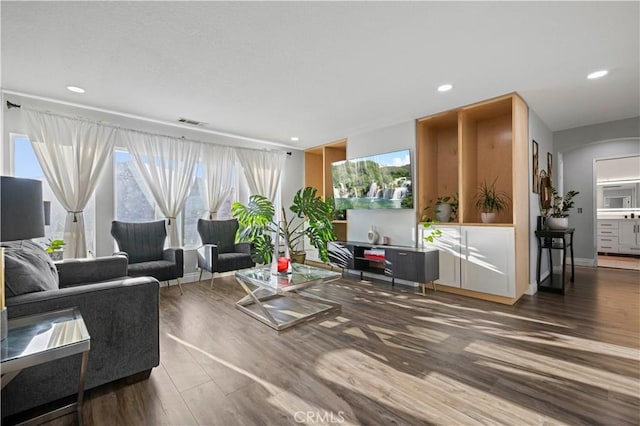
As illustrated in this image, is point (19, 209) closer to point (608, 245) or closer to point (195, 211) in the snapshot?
point (195, 211)

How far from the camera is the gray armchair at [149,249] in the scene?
12.5 feet

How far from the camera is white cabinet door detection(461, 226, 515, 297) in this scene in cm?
348

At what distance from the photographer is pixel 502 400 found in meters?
1.72

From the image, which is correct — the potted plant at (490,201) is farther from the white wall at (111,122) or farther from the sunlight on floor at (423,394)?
the white wall at (111,122)

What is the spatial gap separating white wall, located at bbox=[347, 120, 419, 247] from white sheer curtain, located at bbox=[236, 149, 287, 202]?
60.6 inches

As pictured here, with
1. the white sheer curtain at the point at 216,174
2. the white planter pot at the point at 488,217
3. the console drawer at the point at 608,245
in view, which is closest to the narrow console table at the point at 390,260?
the white planter pot at the point at 488,217

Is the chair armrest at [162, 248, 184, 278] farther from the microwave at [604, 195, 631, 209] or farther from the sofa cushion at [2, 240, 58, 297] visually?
the microwave at [604, 195, 631, 209]

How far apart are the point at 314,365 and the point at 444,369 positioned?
35.9 inches

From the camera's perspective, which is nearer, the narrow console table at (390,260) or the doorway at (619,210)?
the narrow console table at (390,260)

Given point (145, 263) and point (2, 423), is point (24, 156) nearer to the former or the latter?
point (145, 263)

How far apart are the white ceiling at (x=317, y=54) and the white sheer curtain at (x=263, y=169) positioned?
151cm

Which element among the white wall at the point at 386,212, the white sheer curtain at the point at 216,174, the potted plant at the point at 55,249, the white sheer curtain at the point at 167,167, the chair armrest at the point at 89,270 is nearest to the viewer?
the chair armrest at the point at 89,270

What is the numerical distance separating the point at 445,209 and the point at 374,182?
1155mm

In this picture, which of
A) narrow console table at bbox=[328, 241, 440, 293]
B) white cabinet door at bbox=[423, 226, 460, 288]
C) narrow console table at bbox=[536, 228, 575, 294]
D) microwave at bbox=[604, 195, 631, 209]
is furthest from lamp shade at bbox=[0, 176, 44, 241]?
microwave at bbox=[604, 195, 631, 209]
